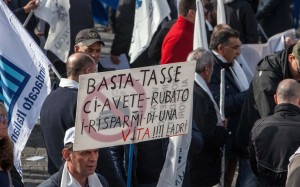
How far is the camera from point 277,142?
271 inches

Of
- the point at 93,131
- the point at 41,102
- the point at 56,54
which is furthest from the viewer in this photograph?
the point at 56,54

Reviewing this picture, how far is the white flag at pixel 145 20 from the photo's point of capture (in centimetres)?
1065

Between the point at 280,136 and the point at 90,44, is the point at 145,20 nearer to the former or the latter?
the point at 90,44

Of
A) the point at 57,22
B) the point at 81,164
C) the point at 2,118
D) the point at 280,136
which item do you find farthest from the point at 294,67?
the point at 57,22

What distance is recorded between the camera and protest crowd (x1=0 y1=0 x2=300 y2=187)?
6242 millimetres

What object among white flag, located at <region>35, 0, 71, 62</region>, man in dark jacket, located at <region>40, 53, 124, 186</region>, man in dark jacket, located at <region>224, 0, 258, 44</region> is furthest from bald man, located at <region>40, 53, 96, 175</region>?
man in dark jacket, located at <region>224, 0, 258, 44</region>

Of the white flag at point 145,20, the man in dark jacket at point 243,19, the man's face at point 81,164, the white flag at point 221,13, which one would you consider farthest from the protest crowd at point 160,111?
the man in dark jacket at point 243,19

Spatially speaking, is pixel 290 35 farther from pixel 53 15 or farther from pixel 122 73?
pixel 122 73

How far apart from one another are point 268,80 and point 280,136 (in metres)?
1.12

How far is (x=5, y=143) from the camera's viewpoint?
6.28 metres

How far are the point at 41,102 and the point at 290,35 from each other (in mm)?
3968

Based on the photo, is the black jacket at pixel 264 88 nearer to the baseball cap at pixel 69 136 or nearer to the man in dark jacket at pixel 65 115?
the man in dark jacket at pixel 65 115

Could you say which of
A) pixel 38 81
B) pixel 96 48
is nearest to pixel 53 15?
pixel 96 48

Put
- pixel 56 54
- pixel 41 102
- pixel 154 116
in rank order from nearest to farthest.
Result: pixel 154 116 < pixel 41 102 < pixel 56 54
